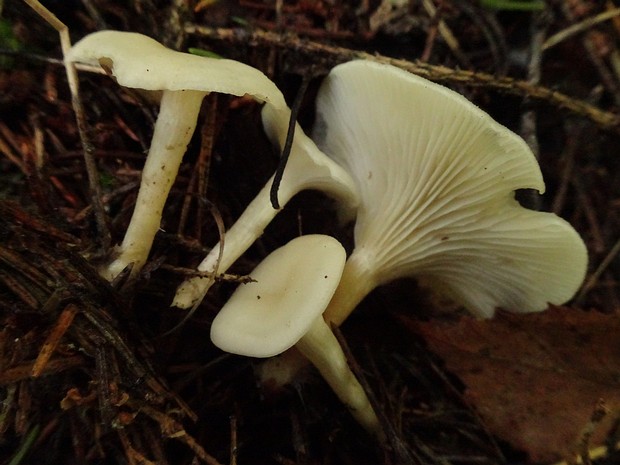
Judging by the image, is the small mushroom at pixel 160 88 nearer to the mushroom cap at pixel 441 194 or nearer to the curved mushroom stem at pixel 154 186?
the curved mushroom stem at pixel 154 186

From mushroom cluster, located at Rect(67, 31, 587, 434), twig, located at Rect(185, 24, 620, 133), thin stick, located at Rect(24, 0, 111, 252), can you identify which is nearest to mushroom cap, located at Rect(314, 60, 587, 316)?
mushroom cluster, located at Rect(67, 31, 587, 434)

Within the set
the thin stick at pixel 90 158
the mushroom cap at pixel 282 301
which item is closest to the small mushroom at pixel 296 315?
the mushroom cap at pixel 282 301

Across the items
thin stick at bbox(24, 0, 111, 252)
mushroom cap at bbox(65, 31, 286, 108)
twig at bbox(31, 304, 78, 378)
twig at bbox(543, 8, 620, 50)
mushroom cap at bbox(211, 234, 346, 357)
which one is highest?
twig at bbox(543, 8, 620, 50)

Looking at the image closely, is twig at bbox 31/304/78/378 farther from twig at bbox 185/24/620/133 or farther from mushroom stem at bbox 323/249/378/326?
twig at bbox 185/24/620/133

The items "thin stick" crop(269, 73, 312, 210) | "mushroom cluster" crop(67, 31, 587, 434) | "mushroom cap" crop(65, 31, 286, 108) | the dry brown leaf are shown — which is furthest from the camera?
the dry brown leaf

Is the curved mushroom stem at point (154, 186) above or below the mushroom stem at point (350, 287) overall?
above

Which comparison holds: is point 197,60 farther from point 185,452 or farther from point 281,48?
point 185,452

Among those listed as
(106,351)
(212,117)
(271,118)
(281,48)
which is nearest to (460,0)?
(281,48)

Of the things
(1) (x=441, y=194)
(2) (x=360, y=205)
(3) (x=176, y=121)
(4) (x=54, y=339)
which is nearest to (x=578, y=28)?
(1) (x=441, y=194)

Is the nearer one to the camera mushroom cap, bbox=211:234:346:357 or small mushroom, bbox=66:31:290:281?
small mushroom, bbox=66:31:290:281
